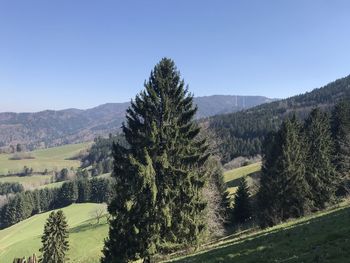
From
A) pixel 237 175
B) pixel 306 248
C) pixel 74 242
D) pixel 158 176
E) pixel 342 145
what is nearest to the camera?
pixel 306 248

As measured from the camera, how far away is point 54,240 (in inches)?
2616

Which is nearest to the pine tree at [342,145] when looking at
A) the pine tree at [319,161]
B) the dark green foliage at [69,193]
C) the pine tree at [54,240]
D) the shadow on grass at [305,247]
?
the pine tree at [319,161]

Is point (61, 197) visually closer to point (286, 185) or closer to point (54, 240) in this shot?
point (54, 240)

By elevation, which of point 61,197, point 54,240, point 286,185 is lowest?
A: point 61,197

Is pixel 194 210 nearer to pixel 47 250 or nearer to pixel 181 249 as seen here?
pixel 181 249

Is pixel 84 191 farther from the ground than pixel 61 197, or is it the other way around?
pixel 84 191

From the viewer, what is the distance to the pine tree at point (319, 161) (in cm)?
5122

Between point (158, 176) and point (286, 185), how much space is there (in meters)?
22.6

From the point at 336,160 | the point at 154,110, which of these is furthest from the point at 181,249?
the point at 336,160

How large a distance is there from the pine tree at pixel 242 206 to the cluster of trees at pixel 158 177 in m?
36.0

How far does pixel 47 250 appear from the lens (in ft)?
218

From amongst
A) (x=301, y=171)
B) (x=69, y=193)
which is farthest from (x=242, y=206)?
(x=69, y=193)

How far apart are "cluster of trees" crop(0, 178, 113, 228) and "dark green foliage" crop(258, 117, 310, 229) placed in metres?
131

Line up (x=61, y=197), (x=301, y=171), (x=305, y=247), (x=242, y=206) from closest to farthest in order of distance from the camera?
1. (x=305, y=247)
2. (x=301, y=171)
3. (x=242, y=206)
4. (x=61, y=197)
